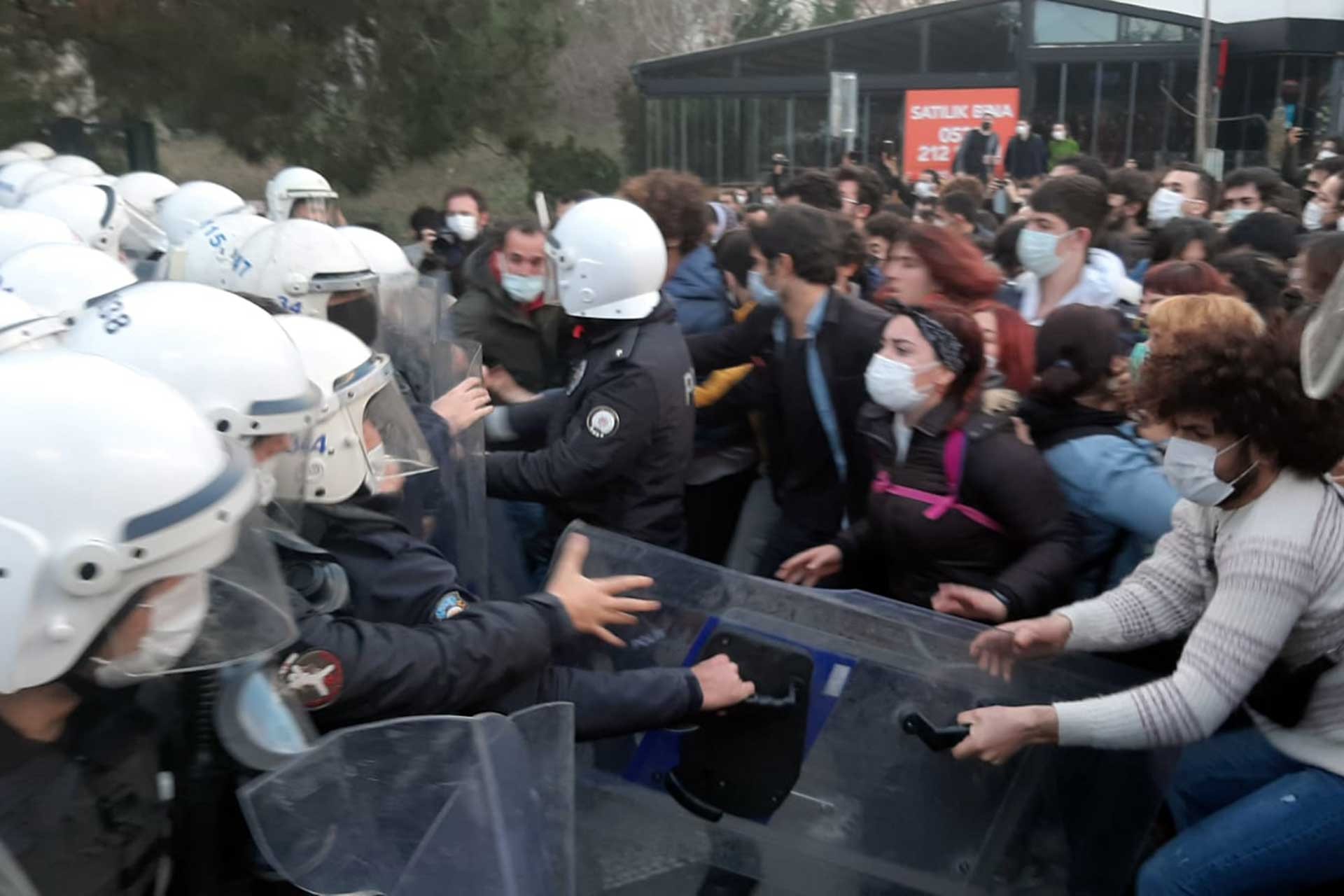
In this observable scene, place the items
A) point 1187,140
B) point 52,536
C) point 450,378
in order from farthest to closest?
point 1187,140 < point 450,378 < point 52,536

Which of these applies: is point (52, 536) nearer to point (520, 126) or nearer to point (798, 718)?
point (798, 718)

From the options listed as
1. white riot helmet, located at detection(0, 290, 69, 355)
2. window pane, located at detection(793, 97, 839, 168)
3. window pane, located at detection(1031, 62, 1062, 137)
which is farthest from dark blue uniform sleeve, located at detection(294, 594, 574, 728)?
window pane, located at detection(1031, 62, 1062, 137)

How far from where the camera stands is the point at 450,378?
13.1 ft

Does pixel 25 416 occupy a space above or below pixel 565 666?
above

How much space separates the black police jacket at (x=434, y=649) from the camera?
2037mm

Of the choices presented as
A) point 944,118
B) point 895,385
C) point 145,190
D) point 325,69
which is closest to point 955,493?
point 895,385

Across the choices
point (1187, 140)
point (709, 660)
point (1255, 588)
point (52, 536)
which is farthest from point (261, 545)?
point (1187, 140)

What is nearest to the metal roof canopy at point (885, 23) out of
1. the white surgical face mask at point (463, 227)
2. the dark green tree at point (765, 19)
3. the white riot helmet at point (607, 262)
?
the dark green tree at point (765, 19)

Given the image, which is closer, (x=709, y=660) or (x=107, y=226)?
(x=709, y=660)

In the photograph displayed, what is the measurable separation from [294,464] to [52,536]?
83cm

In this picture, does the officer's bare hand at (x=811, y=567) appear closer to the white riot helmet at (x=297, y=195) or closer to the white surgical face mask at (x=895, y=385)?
the white surgical face mask at (x=895, y=385)

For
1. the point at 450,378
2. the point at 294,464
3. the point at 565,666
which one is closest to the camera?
the point at 294,464

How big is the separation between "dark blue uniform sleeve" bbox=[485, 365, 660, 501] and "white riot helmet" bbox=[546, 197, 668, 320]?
0.70 ft

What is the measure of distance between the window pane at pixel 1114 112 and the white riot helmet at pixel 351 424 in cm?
2278
